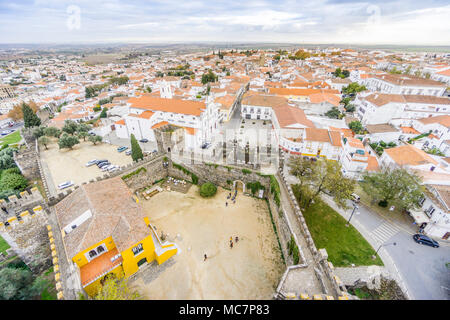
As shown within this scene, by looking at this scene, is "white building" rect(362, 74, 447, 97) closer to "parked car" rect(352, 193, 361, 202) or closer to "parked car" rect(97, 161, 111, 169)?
"parked car" rect(352, 193, 361, 202)

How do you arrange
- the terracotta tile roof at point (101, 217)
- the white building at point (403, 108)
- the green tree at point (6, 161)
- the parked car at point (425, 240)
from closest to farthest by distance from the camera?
the terracotta tile roof at point (101, 217), the parked car at point (425, 240), the green tree at point (6, 161), the white building at point (403, 108)

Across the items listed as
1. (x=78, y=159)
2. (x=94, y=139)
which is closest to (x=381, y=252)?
(x=78, y=159)

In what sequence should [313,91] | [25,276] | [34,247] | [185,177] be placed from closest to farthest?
[25,276] < [34,247] < [185,177] < [313,91]

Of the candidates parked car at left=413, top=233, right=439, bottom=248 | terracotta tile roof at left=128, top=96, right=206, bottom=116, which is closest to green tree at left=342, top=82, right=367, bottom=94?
terracotta tile roof at left=128, top=96, right=206, bottom=116

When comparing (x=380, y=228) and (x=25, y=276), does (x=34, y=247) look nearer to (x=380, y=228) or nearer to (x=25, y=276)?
(x=25, y=276)

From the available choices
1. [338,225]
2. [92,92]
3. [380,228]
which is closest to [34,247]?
[338,225]

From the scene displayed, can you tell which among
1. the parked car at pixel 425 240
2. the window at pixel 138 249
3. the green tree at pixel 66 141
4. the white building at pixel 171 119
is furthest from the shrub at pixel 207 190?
the green tree at pixel 66 141

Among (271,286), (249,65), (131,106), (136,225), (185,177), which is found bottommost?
(271,286)

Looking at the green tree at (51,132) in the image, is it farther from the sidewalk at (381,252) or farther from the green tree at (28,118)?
the sidewalk at (381,252)
